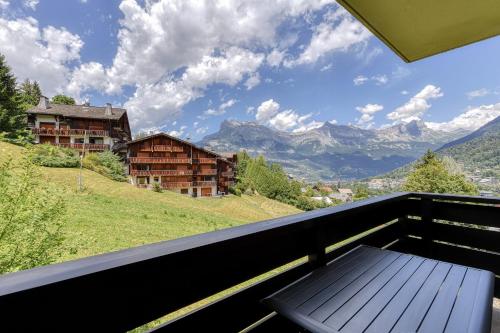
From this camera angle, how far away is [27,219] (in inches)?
118

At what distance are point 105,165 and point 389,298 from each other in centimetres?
2751

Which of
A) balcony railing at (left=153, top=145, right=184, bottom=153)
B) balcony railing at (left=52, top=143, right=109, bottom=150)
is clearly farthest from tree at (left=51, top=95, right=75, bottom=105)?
balcony railing at (left=153, top=145, right=184, bottom=153)

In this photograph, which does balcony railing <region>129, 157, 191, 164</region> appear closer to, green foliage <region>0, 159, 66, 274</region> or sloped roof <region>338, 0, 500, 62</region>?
green foliage <region>0, 159, 66, 274</region>

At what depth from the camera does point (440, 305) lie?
3.90ft

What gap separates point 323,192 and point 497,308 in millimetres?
62920

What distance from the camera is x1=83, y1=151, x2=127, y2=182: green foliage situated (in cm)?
2278

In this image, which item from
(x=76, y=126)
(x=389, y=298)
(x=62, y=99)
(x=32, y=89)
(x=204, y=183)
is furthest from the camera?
(x=32, y=89)

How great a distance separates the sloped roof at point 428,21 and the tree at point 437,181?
66.1 feet

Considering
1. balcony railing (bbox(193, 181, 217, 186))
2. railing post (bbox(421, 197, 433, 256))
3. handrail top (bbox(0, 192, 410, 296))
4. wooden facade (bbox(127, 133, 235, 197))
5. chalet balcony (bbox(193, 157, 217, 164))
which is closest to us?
handrail top (bbox(0, 192, 410, 296))

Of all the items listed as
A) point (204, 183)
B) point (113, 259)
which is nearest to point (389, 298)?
point (113, 259)

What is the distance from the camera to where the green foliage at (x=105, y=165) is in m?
22.8

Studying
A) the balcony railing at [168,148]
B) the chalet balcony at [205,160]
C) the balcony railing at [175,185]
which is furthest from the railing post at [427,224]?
the chalet balcony at [205,160]

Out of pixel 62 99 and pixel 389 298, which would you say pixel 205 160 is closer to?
pixel 62 99

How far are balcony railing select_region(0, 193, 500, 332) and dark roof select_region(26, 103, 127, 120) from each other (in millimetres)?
33357
